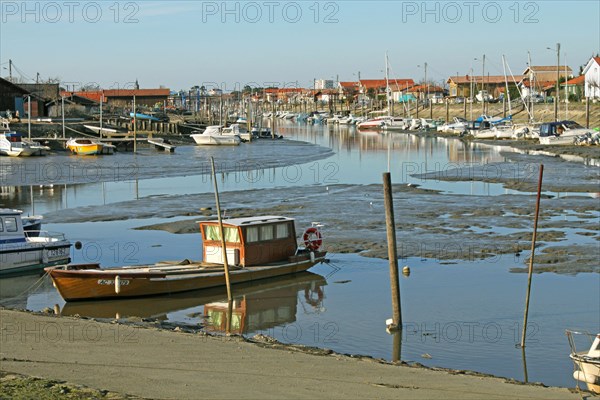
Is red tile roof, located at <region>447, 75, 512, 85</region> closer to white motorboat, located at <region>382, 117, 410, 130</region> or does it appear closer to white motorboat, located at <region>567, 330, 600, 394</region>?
white motorboat, located at <region>382, 117, 410, 130</region>

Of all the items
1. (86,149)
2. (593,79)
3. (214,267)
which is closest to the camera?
(214,267)

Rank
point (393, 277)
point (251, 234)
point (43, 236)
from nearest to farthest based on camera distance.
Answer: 1. point (393, 277)
2. point (251, 234)
3. point (43, 236)

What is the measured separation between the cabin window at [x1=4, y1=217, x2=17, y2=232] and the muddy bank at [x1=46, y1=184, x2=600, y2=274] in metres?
8.55

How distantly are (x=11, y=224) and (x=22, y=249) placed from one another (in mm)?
983

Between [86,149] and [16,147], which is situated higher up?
[16,147]

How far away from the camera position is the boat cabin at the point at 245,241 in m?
26.6

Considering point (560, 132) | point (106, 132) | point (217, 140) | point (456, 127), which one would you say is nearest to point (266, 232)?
point (560, 132)

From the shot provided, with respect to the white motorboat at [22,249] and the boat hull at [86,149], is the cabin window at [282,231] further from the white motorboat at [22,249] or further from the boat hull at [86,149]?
the boat hull at [86,149]

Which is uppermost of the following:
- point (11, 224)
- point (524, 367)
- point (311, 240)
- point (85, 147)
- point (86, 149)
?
point (85, 147)

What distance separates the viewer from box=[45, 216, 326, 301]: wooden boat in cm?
2402

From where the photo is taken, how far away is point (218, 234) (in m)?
26.5

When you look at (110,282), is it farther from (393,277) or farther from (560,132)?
(560,132)

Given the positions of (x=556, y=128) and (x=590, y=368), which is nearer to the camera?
(x=590, y=368)

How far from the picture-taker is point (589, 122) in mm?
93625
